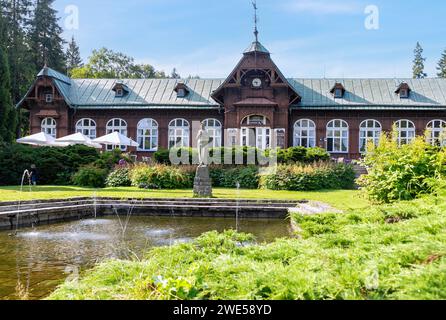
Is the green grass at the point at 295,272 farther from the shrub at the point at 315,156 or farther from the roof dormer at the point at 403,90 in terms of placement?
the roof dormer at the point at 403,90

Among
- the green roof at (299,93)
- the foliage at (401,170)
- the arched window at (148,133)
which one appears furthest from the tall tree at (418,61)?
the foliage at (401,170)

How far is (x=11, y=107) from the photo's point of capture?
101 ft

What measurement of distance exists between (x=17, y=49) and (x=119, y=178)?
82.1ft

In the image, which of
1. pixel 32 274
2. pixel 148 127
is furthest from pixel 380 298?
pixel 148 127

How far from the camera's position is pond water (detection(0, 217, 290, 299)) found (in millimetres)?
6254

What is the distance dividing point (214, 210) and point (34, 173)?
42.1 ft

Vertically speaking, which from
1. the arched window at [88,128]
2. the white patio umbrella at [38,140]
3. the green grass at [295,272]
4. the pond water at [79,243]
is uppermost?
the arched window at [88,128]

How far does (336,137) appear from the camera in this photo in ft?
104

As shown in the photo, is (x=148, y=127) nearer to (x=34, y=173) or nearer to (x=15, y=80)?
(x=34, y=173)

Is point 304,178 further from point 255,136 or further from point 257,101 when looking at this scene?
point 257,101

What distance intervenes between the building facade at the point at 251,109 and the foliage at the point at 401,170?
18.7 m

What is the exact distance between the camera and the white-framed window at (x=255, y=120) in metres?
30.6

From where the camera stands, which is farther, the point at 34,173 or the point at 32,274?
the point at 34,173
